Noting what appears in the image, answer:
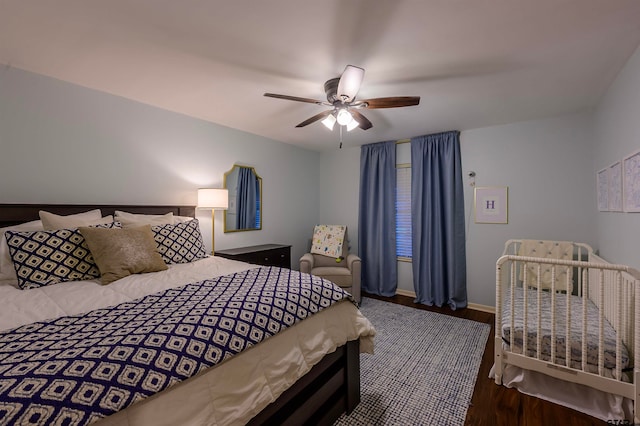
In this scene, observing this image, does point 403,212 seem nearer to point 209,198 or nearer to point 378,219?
point 378,219

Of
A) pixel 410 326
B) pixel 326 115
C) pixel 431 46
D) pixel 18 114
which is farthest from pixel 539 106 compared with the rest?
pixel 18 114

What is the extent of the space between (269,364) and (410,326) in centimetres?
224

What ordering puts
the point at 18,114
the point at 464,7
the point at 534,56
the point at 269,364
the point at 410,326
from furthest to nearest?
the point at 410,326 < the point at 18,114 < the point at 534,56 < the point at 464,7 < the point at 269,364

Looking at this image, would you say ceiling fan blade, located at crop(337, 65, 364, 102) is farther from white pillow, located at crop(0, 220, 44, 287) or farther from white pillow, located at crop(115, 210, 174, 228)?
Answer: white pillow, located at crop(0, 220, 44, 287)

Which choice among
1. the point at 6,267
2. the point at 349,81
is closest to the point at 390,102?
the point at 349,81

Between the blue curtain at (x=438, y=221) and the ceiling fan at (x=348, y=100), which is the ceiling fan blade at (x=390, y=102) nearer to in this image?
the ceiling fan at (x=348, y=100)

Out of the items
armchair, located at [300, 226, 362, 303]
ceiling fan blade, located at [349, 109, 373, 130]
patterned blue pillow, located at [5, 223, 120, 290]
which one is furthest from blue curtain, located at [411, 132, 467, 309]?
patterned blue pillow, located at [5, 223, 120, 290]

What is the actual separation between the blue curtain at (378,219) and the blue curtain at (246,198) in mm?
1632

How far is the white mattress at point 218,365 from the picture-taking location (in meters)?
0.90

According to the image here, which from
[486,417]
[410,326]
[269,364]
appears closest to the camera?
[269,364]

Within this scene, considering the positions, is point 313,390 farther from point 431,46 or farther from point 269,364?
point 431,46

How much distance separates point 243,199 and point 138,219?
1.40 meters

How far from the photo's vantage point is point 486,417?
1.71 metres

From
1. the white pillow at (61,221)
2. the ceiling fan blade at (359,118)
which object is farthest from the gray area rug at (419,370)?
the white pillow at (61,221)
